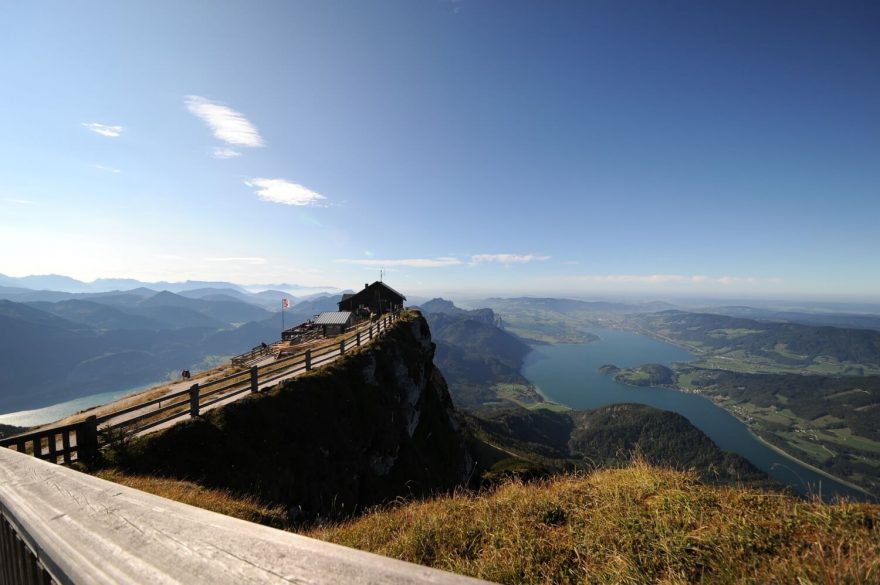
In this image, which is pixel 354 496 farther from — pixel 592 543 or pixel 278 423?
pixel 592 543

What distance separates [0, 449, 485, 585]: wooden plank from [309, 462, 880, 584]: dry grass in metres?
2.71

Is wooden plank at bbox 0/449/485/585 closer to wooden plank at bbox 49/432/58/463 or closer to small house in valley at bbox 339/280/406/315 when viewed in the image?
wooden plank at bbox 49/432/58/463

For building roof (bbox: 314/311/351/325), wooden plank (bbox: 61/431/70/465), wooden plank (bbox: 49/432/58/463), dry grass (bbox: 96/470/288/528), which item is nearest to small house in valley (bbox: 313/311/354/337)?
building roof (bbox: 314/311/351/325)

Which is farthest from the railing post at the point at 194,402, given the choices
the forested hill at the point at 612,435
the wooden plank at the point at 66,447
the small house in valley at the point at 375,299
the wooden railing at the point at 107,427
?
the forested hill at the point at 612,435

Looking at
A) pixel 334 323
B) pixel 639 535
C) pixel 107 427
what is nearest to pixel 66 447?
pixel 107 427

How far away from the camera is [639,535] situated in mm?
3715

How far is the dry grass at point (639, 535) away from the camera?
291 centimetres

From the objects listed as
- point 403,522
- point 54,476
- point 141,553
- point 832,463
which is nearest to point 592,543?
point 403,522

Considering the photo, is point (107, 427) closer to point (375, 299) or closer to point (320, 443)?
point (320, 443)

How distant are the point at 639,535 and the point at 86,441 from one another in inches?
525

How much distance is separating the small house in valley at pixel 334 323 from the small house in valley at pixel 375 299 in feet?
46.2

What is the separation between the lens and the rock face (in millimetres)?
11641

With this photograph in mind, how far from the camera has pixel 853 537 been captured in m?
3.04

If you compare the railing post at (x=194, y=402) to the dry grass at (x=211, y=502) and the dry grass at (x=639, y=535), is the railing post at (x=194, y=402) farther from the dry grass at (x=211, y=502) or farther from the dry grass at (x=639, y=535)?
the dry grass at (x=639, y=535)
